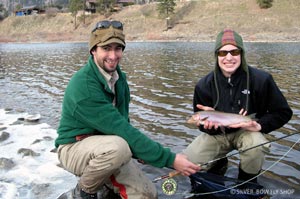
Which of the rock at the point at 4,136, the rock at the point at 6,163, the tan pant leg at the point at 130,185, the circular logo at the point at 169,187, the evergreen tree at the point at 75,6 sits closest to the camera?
the tan pant leg at the point at 130,185

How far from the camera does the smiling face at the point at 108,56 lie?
4.48 meters

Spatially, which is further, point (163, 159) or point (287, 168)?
Answer: point (287, 168)

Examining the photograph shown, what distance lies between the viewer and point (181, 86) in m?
15.1

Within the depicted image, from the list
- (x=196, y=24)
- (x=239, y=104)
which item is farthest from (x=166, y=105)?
(x=196, y=24)

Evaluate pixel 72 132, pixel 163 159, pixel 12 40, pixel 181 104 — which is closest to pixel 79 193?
pixel 72 132

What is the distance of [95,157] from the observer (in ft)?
13.9

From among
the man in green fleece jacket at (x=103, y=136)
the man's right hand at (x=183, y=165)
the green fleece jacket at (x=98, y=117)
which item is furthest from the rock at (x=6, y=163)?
the man's right hand at (x=183, y=165)

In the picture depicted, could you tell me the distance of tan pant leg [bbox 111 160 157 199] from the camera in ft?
14.6

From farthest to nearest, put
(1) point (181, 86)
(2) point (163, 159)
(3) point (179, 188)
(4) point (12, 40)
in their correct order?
(4) point (12, 40) < (1) point (181, 86) < (3) point (179, 188) < (2) point (163, 159)

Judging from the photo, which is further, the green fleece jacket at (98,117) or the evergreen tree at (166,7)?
the evergreen tree at (166,7)

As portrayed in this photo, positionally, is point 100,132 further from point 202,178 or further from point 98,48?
point 202,178

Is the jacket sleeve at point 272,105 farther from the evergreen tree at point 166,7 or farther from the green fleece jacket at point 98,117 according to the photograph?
the evergreen tree at point 166,7

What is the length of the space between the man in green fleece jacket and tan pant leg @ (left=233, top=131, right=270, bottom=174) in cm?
116

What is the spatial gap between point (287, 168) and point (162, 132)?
10.9ft
